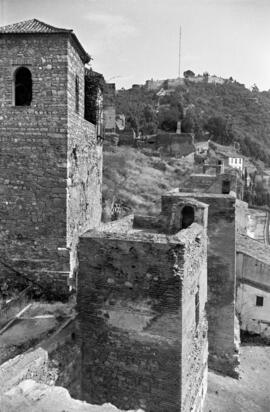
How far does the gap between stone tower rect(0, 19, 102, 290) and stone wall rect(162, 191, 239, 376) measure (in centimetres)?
376

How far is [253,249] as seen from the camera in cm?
1688

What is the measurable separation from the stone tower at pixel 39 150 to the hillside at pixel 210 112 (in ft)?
176

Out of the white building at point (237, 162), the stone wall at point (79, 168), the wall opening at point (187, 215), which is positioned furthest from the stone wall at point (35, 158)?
the white building at point (237, 162)

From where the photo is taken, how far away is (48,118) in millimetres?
10109

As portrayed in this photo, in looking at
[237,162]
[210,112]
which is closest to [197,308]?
[237,162]

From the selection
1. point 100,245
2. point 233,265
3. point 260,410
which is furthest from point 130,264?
point 260,410

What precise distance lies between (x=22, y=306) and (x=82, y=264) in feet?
10.8

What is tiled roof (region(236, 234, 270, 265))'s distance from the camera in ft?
53.2

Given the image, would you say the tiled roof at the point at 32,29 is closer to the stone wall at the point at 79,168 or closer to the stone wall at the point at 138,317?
the stone wall at the point at 79,168

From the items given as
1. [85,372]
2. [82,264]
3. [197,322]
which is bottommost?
[85,372]

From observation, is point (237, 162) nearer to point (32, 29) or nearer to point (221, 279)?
point (221, 279)

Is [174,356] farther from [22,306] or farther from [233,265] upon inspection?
[233,265]

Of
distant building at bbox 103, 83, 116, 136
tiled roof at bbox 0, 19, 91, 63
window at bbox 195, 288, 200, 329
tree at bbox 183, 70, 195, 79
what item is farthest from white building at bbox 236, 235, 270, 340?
tree at bbox 183, 70, 195, 79

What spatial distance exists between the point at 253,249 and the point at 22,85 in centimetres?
1182
